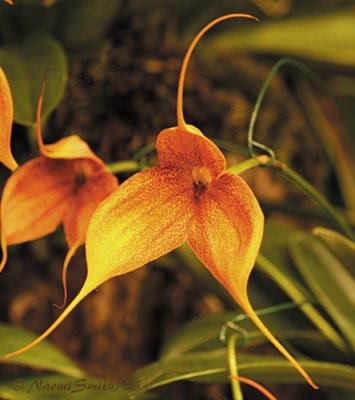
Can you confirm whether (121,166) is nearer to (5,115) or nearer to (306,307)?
(5,115)

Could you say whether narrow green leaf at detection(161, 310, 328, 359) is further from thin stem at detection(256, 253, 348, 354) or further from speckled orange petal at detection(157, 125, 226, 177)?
speckled orange petal at detection(157, 125, 226, 177)

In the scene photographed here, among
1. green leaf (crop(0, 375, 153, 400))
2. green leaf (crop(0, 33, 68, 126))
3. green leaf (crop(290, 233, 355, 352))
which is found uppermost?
green leaf (crop(0, 33, 68, 126))

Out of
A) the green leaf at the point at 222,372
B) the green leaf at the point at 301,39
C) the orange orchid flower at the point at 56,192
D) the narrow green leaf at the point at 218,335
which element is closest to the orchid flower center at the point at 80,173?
the orange orchid flower at the point at 56,192

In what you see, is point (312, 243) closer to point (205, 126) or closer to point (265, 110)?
point (205, 126)

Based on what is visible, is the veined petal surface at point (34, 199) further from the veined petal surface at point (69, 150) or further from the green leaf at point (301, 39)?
the green leaf at point (301, 39)

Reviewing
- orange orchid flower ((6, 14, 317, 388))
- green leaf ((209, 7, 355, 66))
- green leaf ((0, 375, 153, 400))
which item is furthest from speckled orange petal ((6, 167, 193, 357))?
green leaf ((209, 7, 355, 66))

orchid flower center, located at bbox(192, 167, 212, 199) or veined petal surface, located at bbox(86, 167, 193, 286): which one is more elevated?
orchid flower center, located at bbox(192, 167, 212, 199)

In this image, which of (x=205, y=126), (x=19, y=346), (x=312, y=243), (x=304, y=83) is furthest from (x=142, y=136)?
(x=304, y=83)
